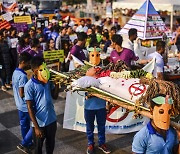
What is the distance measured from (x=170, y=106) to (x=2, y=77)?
706cm

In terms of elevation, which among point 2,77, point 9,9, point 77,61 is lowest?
point 2,77

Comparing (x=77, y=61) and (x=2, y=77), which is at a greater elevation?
(x=77, y=61)

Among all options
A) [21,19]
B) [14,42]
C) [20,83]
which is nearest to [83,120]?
[20,83]

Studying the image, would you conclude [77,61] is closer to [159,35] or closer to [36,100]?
[36,100]

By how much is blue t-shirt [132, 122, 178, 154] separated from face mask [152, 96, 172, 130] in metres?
0.11

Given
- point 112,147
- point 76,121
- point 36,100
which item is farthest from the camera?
point 76,121

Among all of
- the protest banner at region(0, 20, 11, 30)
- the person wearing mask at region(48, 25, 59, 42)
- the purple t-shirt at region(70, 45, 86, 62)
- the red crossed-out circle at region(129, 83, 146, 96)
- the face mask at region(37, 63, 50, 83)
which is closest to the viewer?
the red crossed-out circle at region(129, 83, 146, 96)

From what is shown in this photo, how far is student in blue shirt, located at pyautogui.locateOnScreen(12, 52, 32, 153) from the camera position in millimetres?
5445

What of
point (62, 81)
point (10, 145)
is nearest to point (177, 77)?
point (62, 81)

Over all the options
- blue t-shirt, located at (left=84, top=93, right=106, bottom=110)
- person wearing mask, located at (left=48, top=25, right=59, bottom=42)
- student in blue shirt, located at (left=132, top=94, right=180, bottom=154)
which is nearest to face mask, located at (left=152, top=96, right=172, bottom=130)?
student in blue shirt, located at (left=132, top=94, right=180, bottom=154)

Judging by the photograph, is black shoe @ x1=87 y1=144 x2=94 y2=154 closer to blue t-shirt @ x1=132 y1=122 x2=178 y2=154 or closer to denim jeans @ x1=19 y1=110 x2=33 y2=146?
denim jeans @ x1=19 y1=110 x2=33 y2=146

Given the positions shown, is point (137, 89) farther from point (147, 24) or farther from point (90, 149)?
point (147, 24)

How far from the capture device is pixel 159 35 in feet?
33.6

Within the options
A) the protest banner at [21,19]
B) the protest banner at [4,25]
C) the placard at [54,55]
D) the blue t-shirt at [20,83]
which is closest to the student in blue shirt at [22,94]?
the blue t-shirt at [20,83]
